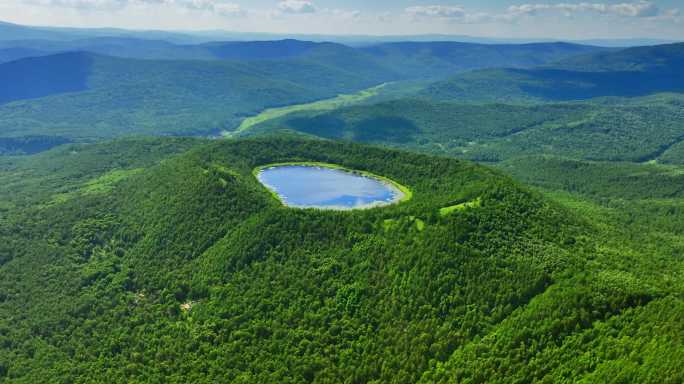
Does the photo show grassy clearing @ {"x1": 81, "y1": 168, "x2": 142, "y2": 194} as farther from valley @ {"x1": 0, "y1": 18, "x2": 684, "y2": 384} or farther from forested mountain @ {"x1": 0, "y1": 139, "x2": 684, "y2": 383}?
forested mountain @ {"x1": 0, "y1": 139, "x2": 684, "y2": 383}

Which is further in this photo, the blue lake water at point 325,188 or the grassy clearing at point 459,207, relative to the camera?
the blue lake water at point 325,188

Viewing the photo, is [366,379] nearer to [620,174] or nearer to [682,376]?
[682,376]

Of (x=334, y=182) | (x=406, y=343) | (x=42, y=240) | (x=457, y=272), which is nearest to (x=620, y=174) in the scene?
(x=334, y=182)

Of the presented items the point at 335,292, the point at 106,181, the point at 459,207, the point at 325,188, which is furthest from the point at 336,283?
the point at 106,181

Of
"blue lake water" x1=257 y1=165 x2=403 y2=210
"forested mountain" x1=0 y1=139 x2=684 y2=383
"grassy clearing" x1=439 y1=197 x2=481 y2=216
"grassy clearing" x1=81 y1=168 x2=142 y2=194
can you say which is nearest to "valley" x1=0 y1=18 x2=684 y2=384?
"forested mountain" x1=0 y1=139 x2=684 y2=383

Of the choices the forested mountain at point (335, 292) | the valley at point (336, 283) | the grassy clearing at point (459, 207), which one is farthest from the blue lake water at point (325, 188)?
the grassy clearing at point (459, 207)

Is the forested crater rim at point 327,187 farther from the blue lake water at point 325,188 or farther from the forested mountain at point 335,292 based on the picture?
the forested mountain at point 335,292

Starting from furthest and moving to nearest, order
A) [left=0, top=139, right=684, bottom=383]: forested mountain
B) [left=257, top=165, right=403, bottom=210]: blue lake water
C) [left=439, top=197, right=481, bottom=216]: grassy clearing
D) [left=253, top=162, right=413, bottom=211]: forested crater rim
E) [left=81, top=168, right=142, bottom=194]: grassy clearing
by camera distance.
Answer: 1. [left=81, top=168, right=142, bottom=194]: grassy clearing
2. [left=257, top=165, right=403, bottom=210]: blue lake water
3. [left=253, top=162, right=413, bottom=211]: forested crater rim
4. [left=439, top=197, right=481, bottom=216]: grassy clearing
5. [left=0, top=139, right=684, bottom=383]: forested mountain
